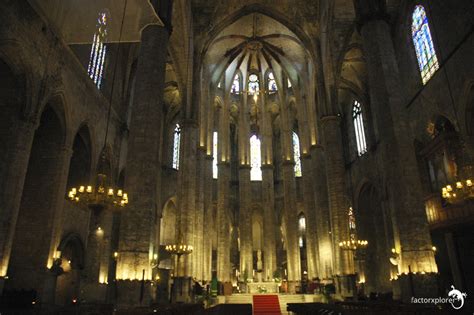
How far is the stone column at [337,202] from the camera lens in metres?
20.5

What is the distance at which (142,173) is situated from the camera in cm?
1209

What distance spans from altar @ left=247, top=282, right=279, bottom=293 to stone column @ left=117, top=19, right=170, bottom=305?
1689 centimetres

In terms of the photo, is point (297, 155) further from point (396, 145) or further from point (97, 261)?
point (396, 145)

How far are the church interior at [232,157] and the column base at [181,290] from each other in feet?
0.51

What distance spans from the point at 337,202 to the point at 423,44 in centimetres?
974

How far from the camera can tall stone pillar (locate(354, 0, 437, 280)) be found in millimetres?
10984

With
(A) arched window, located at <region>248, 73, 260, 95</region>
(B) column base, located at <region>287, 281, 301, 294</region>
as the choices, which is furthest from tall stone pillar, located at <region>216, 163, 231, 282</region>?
(A) arched window, located at <region>248, 73, 260, 95</region>

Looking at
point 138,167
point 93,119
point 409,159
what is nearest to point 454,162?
point 409,159

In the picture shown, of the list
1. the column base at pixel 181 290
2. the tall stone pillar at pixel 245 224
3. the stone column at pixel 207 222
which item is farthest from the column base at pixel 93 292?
the tall stone pillar at pixel 245 224

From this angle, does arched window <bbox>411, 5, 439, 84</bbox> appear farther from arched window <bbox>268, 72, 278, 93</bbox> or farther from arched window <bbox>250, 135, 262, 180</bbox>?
arched window <bbox>250, 135, 262, 180</bbox>

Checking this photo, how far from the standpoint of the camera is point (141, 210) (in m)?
11.6

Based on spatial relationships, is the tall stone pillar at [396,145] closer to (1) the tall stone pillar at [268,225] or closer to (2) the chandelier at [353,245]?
(2) the chandelier at [353,245]

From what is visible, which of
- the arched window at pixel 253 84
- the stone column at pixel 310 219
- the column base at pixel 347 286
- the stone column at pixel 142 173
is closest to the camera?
the stone column at pixel 142 173

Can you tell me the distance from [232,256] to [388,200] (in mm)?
16076
